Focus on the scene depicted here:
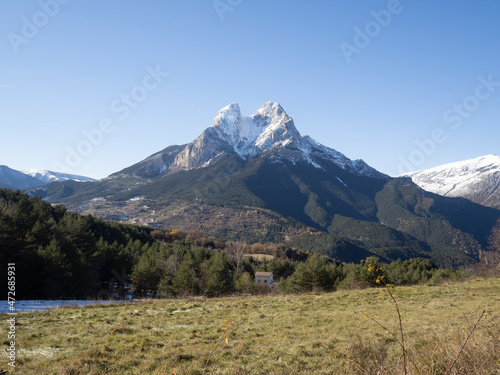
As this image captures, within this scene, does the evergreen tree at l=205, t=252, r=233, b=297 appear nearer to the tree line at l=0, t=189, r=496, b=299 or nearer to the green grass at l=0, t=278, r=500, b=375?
the tree line at l=0, t=189, r=496, b=299

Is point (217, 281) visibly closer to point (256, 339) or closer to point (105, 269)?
point (105, 269)

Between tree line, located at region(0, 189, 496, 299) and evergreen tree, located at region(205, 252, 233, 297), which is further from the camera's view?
evergreen tree, located at region(205, 252, 233, 297)

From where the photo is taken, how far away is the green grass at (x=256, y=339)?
7.26 meters

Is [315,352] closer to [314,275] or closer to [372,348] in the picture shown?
[372,348]

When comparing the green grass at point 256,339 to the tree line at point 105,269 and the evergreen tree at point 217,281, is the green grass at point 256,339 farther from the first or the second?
the evergreen tree at point 217,281

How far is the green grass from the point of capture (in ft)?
23.8

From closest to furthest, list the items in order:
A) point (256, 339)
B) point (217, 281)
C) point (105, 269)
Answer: point (256, 339)
point (217, 281)
point (105, 269)

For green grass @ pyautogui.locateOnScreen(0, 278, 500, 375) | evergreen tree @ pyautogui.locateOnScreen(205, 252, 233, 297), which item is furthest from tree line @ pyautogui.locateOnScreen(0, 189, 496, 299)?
green grass @ pyautogui.locateOnScreen(0, 278, 500, 375)

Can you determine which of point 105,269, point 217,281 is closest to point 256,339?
point 217,281

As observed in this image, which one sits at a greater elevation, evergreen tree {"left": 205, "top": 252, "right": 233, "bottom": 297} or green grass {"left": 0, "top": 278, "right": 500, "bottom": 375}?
green grass {"left": 0, "top": 278, "right": 500, "bottom": 375}

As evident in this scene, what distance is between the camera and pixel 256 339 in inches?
462

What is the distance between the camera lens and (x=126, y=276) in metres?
54.5

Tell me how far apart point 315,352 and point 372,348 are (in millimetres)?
2242

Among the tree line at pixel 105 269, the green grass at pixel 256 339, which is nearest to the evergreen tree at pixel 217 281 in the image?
the tree line at pixel 105 269
